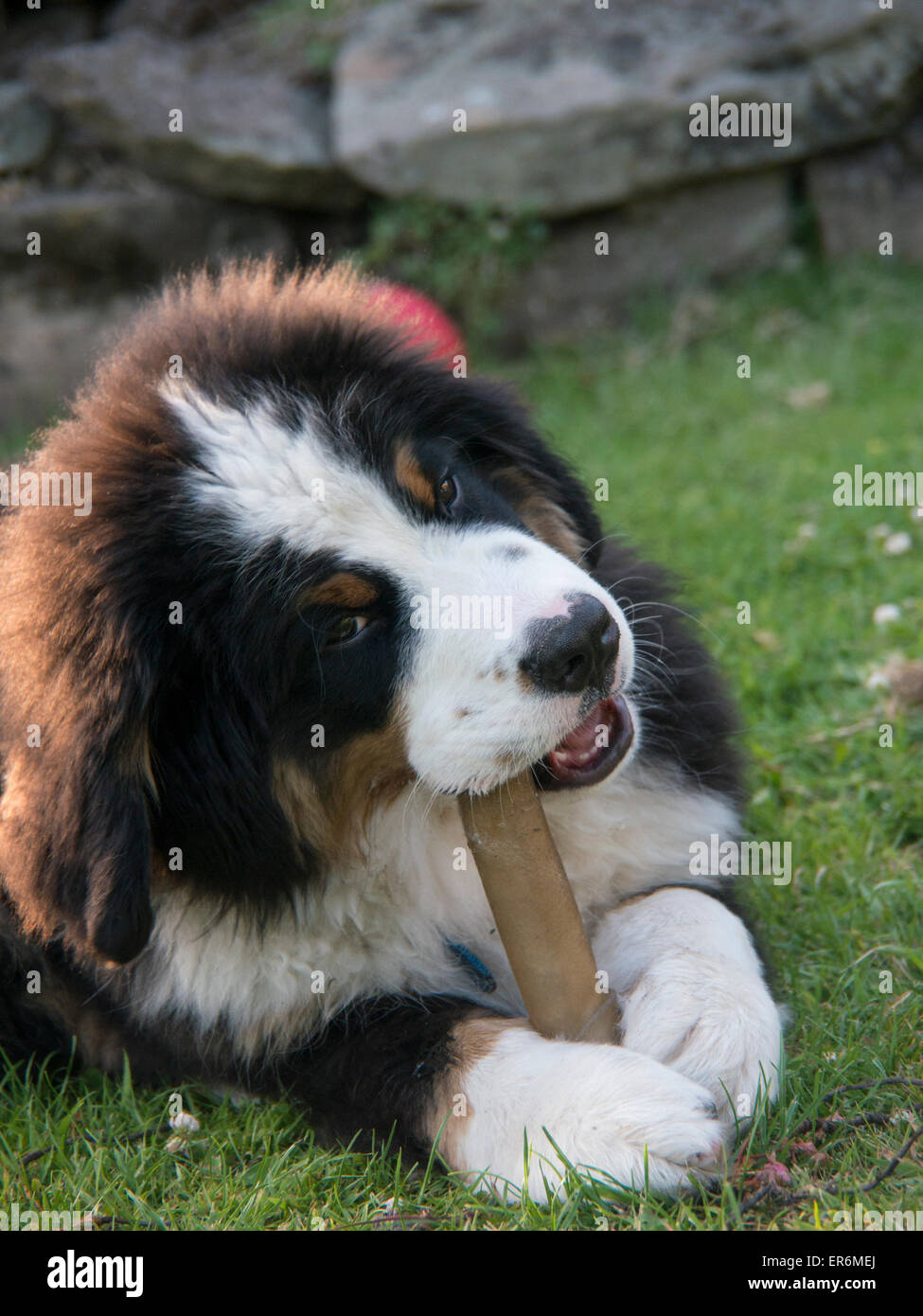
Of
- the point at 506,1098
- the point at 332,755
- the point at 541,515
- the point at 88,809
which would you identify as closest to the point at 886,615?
the point at 541,515

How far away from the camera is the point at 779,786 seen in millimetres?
3641

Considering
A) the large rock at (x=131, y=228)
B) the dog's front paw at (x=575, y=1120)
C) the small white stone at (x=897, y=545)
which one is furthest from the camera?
the large rock at (x=131, y=228)

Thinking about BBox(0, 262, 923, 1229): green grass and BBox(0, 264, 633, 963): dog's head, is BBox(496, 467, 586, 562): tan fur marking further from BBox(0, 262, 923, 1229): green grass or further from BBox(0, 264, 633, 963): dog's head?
BBox(0, 262, 923, 1229): green grass

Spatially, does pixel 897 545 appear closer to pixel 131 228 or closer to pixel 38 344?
pixel 131 228

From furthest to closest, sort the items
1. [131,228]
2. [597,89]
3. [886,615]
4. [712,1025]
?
[131,228]
[597,89]
[886,615]
[712,1025]

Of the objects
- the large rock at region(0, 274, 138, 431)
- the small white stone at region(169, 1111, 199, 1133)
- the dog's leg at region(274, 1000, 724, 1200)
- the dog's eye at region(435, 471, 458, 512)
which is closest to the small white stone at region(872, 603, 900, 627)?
the dog's eye at region(435, 471, 458, 512)

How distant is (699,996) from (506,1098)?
39cm

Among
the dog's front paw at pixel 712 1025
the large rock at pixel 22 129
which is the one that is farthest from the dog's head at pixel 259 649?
the large rock at pixel 22 129

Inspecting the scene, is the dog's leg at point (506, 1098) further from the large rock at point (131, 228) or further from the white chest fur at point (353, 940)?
the large rock at point (131, 228)

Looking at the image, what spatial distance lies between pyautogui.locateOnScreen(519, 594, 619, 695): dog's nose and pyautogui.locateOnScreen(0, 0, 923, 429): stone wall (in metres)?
5.66

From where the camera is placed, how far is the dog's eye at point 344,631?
2.41m
